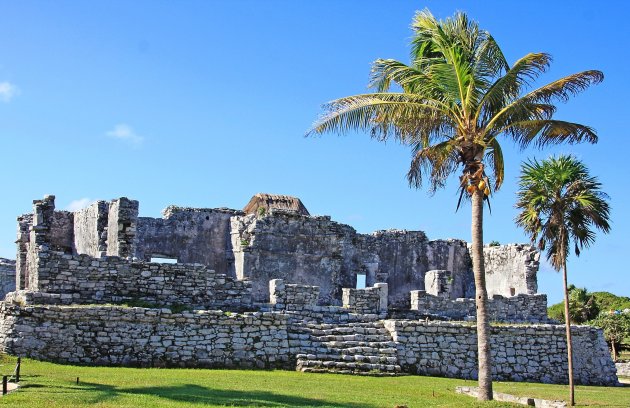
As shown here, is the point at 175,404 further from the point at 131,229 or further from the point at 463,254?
the point at 463,254

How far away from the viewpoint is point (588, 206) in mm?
18297

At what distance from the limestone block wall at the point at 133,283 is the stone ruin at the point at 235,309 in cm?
3

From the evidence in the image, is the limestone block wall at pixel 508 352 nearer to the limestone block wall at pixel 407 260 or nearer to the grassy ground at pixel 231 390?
the grassy ground at pixel 231 390

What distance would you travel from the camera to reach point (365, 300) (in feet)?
81.8

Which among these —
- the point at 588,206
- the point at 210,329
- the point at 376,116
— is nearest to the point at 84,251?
the point at 210,329

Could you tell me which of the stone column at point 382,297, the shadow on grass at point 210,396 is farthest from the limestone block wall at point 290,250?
the shadow on grass at point 210,396

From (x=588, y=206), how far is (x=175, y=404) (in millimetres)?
10359

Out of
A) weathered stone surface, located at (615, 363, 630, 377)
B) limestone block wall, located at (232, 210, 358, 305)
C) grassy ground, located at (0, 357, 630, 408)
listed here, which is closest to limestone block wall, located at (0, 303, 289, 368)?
grassy ground, located at (0, 357, 630, 408)

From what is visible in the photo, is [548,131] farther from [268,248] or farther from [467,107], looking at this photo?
[268,248]

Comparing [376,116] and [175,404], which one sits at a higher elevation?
[376,116]

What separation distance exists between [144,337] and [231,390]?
16.9 feet

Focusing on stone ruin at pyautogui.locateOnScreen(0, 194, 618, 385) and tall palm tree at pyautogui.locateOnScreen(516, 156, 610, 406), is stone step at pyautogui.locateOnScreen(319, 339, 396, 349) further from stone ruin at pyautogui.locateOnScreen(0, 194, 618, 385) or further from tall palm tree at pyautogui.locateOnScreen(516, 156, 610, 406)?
tall palm tree at pyautogui.locateOnScreen(516, 156, 610, 406)

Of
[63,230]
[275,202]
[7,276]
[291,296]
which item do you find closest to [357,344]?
[291,296]

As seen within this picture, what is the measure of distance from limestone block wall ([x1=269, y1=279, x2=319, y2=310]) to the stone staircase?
1056mm
